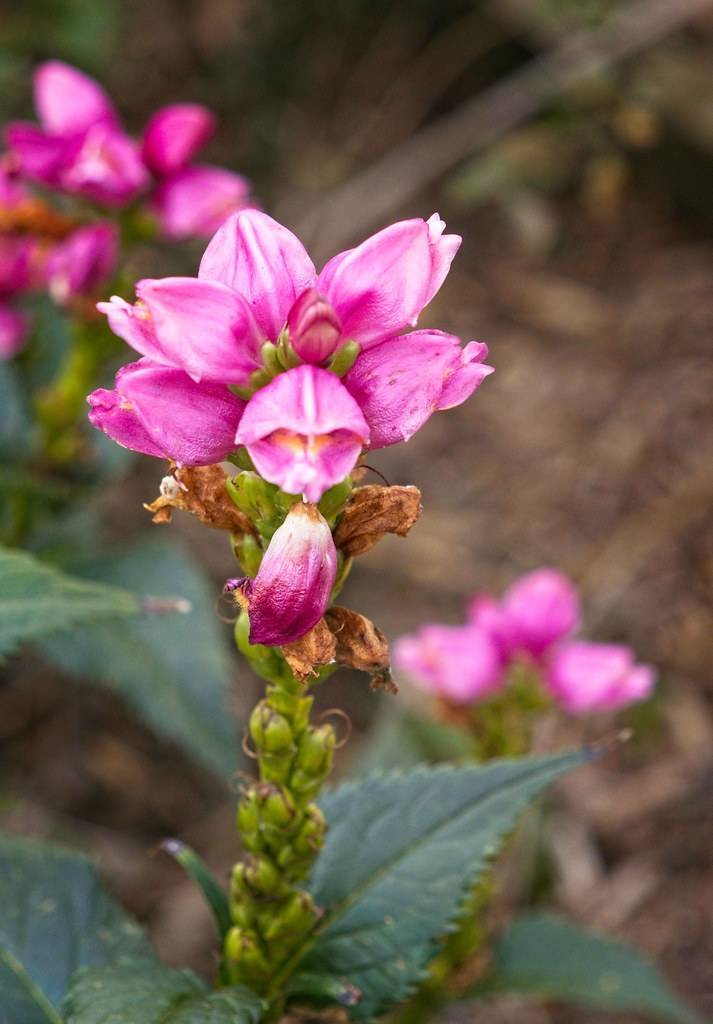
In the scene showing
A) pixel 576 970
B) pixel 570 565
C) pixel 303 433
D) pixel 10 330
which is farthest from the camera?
pixel 570 565

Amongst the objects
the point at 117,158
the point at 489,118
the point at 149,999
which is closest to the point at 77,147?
the point at 117,158

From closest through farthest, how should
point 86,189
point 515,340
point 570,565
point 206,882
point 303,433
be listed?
point 303,433 < point 206,882 < point 86,189 < point 570,565 < point 515,340

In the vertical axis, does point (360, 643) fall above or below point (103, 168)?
below

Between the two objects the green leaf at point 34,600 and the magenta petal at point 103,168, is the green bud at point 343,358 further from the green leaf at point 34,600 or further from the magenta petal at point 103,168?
the magenta petal at point 103,168

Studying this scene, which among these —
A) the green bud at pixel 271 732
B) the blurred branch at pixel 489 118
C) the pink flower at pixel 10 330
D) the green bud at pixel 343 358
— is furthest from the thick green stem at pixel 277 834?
the blurred branch at pixel 489 118

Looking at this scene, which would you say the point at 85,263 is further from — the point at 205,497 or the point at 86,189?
the point at 205,497

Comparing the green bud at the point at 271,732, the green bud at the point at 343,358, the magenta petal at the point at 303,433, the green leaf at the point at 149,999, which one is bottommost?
the green leaf at the point at 149,999

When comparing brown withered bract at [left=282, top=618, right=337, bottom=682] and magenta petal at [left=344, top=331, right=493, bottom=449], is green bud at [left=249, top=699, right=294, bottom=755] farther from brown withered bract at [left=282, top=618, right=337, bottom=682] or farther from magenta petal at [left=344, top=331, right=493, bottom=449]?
magenta petal at [left=344, top=331, right=493, bottom=449]
